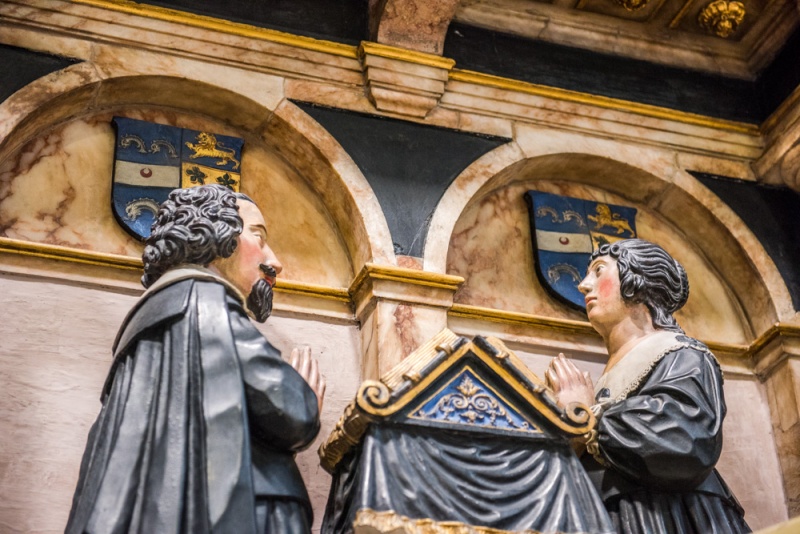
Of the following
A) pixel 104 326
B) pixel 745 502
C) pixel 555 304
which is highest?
pixel 555 304

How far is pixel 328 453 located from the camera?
3850 millimetres

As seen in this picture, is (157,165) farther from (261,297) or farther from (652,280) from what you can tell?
(652,280)

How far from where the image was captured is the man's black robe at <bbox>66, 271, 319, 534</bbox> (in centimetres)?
335

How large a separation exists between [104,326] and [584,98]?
8.14 feet

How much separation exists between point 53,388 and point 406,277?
144cm

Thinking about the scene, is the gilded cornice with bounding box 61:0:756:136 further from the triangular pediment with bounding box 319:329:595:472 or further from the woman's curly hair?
the triangular pediment with bounding box 319:329:595:472

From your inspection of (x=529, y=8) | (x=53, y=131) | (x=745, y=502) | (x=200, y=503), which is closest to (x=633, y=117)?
(x=529, y=8)

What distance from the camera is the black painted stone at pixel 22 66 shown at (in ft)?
17.1

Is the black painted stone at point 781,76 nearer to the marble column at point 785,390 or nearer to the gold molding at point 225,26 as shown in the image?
the marble column at point 785,390

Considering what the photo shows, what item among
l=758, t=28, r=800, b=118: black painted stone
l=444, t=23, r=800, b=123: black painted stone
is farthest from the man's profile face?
l=758, t=28, r=800, b=118: black painted stone

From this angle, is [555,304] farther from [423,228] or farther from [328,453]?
[328,453]

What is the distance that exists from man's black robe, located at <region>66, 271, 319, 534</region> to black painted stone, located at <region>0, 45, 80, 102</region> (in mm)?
1739

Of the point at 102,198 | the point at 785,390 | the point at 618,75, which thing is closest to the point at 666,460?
the point at 785,390

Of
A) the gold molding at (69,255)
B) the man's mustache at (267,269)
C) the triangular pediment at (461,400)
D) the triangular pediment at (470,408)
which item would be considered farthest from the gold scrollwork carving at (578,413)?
the gold molding at (69,255)
